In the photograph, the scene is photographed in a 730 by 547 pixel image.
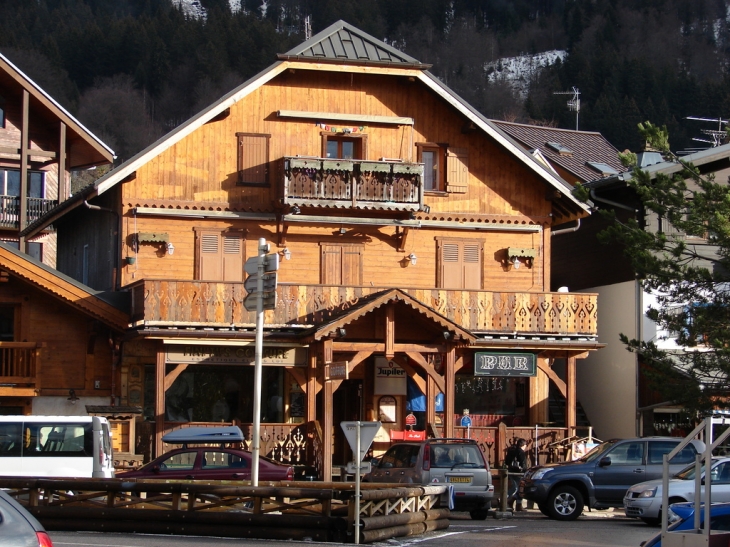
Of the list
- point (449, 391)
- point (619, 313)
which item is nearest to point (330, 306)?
point (449, 391)

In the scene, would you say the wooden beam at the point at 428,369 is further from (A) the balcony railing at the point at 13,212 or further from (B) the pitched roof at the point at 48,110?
(B) the pitched roof at the point at 48,110

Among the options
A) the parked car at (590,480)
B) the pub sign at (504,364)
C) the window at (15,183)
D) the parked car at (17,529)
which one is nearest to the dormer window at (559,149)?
the pub sign at (504,364)

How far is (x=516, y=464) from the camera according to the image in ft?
96.7

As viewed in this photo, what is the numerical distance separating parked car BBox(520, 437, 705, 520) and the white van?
841 cm

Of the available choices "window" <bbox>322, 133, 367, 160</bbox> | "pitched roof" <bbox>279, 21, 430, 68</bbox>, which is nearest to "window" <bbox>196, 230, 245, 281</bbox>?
"window" <bbox>322, 133, 367, 160</bbox>

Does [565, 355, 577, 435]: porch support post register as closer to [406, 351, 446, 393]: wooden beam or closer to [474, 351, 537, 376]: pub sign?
[474, 351, 537, 376]: pub sign

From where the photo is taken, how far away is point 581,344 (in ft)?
104

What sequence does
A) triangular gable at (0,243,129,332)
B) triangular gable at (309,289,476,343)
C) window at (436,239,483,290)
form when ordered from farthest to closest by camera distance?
window at (436,239,483,290), triangular gable at (0,243,129,332), triangular gable at (309,289,476,343)

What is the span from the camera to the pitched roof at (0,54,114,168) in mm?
42000

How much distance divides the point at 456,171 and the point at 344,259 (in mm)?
3892

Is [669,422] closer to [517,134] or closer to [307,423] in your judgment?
[307,423]

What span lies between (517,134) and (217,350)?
61.0ft

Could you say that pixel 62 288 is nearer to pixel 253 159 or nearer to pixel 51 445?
pixel 253 159

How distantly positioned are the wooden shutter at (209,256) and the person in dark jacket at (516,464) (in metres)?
8.59
